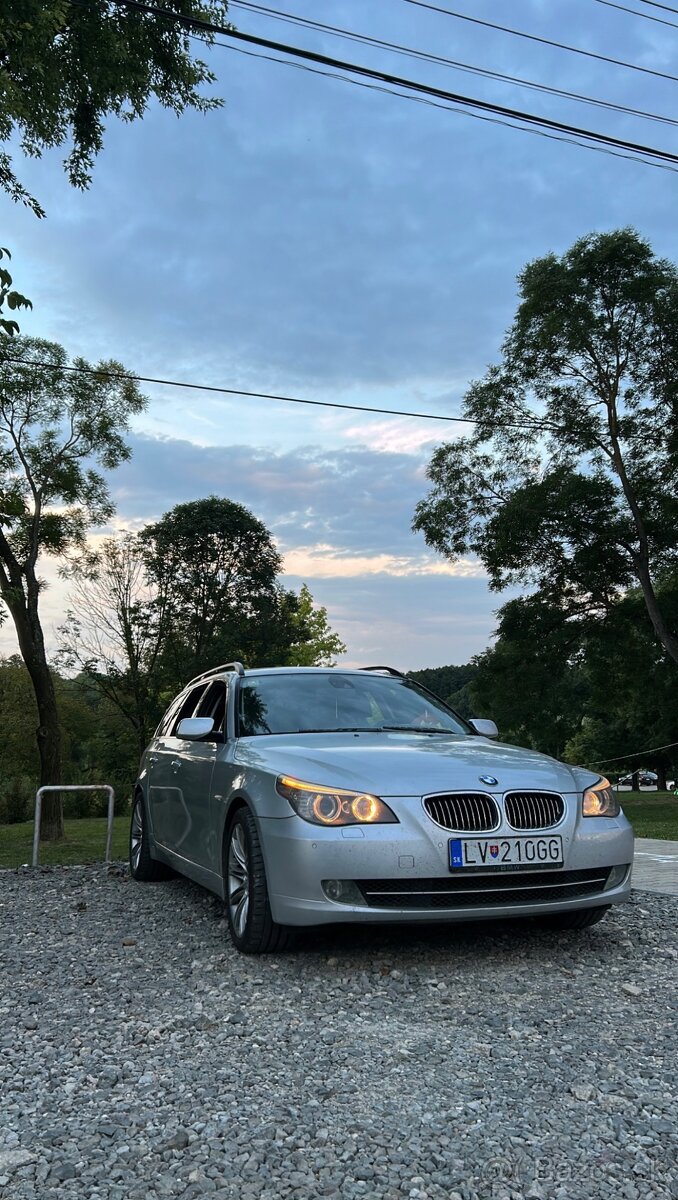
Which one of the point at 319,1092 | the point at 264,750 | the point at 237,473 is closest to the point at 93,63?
the point at 264,750

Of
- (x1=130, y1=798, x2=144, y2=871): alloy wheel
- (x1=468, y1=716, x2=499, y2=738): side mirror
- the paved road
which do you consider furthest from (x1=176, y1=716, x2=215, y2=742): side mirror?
the paved road

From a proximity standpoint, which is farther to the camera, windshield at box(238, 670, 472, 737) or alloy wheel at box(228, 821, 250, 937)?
windshield at box(238, 670, 472, 737)

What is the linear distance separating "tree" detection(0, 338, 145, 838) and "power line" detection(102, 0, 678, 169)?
10389mm

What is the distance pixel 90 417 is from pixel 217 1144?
728 inches

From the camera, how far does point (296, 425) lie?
15.8 m

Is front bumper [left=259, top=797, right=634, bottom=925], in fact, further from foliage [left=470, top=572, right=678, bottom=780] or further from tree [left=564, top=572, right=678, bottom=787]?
foliage [left=470, top=572, right=678, bottom=780]

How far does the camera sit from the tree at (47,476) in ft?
58.6

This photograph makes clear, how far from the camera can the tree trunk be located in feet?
58.2

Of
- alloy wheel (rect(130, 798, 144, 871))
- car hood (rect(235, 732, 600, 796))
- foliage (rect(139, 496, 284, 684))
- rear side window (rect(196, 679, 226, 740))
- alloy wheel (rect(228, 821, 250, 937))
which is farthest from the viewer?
foliage (rect(139, 496, 284, 684))

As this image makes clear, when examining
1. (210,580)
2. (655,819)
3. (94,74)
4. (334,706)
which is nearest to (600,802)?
(334,706)

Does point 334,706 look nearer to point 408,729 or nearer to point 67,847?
point 408,729

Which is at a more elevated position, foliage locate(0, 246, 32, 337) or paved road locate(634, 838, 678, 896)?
foliage locate(0, 246, 32, 337)

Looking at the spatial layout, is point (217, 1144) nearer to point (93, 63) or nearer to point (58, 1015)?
point (58, 1015)

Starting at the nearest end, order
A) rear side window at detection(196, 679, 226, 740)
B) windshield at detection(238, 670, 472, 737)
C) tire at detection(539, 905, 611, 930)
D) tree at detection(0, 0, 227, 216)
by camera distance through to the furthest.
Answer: tire at detection(539, 905, 611, 930) → windshield at detection(238, 670, 472, 737) → rear side window at detection(196, 679, 226, 740) → tree at detection(0, 0, 227, 216)
